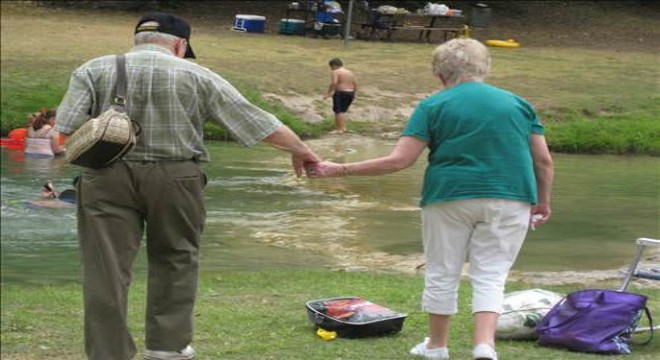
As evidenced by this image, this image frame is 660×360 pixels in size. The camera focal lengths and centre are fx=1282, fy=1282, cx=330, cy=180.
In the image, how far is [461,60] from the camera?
4.99 meters

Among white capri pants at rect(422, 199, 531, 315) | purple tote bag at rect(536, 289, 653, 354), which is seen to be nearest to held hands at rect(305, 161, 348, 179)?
white capri pants at rect(422, 199, 531, 315)

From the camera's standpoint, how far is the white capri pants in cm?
498

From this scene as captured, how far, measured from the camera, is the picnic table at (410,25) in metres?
7.68

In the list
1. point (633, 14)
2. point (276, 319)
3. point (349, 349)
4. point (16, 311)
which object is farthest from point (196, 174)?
point (633, 14)

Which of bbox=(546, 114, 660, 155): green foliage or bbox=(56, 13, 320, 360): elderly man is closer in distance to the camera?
bbox=(56, 13, 320, 360): elderly man

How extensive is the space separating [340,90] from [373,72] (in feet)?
1.42

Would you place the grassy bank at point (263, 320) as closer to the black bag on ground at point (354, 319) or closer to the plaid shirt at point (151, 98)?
the black bag on ground at point (354, 319)

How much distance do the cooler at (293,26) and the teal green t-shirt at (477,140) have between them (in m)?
2.91

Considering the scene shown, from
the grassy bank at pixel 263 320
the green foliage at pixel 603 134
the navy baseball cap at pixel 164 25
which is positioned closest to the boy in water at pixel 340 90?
the grassy bank at pixel 263 320

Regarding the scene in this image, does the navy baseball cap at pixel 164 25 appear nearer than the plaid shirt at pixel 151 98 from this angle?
No

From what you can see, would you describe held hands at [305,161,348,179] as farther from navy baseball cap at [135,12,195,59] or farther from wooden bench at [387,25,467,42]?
wooden bench at [387,25,467,42]

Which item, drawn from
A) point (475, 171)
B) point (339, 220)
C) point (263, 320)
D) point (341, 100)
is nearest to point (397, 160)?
point (475, 171)

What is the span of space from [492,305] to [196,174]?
1.27 meters

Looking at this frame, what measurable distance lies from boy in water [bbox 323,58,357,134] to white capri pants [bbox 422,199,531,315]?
2.89m
